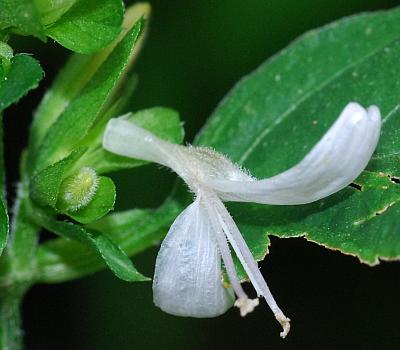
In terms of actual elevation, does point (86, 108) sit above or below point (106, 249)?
above

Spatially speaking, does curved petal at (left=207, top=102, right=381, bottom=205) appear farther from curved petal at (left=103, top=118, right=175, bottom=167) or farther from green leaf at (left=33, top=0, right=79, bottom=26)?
green leaf at (left=33, top=0, right=79, bottom=26)

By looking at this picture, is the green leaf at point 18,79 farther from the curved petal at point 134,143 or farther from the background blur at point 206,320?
the background blur at point 206,320

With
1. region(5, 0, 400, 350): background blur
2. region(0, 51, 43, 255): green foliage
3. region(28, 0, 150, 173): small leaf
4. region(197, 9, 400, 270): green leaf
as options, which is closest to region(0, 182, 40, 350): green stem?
region(28, 0, 150, 173): small leaf

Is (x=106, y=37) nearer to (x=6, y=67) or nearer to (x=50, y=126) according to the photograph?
(x=6, y=67)

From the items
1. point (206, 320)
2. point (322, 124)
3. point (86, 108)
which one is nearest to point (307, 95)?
point (322, 124)

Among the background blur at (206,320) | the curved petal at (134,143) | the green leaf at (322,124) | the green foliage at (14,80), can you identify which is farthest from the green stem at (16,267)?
the background blur at (206,320)

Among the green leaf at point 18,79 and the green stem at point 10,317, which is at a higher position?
the green leaf at point 18,79

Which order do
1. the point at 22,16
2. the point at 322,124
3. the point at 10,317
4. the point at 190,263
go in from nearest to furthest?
the point at 22,16 → the point at 190,263 → the point at 322,124 → the point at 10,317

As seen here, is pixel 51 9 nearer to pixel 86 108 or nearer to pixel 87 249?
pixel 86 108
